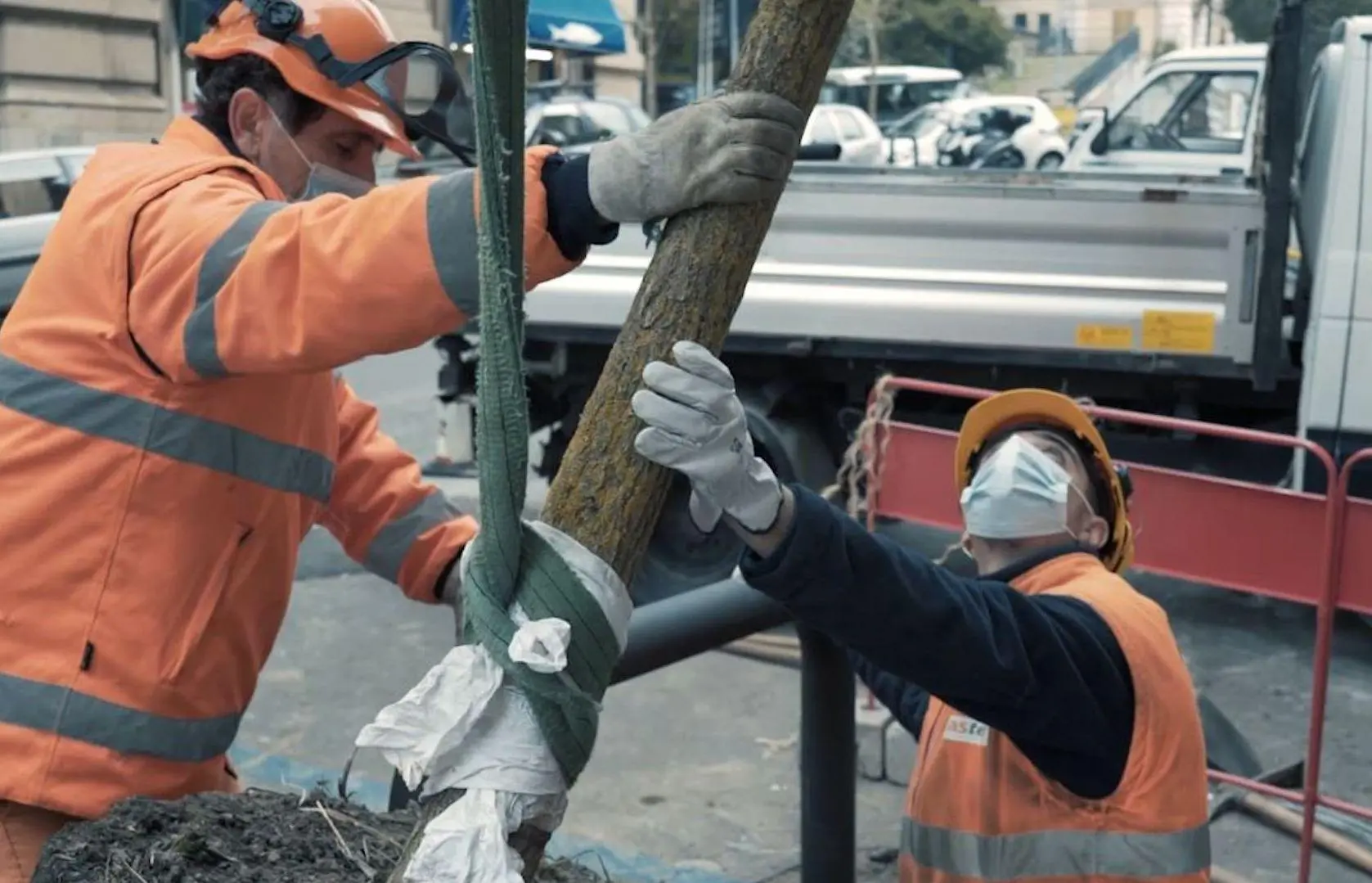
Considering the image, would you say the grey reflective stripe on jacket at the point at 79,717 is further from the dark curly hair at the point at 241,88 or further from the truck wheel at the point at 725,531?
the truck wheel at the point at 725,531

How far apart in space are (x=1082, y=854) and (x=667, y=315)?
3.41ft

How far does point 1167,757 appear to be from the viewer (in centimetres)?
216

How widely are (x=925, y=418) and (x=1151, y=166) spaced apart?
3.33m

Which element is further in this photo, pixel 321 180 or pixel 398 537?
pixel 398 537

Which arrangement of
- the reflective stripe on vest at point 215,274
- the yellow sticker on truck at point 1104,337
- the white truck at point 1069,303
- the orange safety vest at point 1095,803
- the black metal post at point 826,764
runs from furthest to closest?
the yellow sticker on truck at point 1104,337 → the white truck at point 1069,303 → the black metal post at point 826,764 → the orange safety vest at point 1095,803 → the reflective stripe on vest at point 215,274

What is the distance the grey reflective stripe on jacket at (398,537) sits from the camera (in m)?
2.67

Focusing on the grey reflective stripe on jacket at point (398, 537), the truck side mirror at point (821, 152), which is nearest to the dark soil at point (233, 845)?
the grey reflective stripe on jacket at point (398, 537)

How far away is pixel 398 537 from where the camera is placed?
2.67 meters

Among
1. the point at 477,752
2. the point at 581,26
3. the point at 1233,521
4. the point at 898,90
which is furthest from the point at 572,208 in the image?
the point at 898,90

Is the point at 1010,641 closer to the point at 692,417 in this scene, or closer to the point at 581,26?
the point at 692,417

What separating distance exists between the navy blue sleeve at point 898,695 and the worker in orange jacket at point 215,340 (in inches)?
37.4

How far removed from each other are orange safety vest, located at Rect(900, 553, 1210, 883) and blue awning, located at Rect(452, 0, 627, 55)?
13.6 metres

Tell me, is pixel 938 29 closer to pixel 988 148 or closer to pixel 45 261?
pixel 988 148

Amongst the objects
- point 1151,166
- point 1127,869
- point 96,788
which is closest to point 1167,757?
point 1127,869
